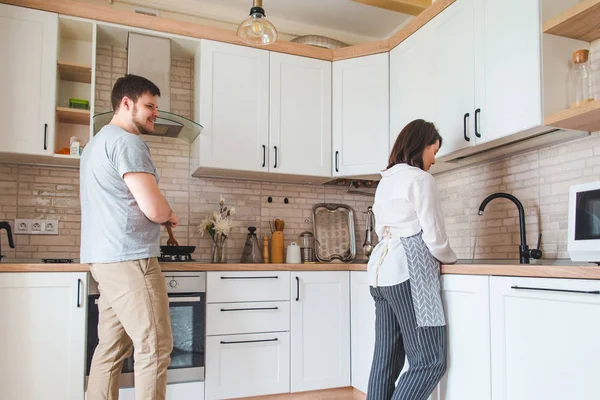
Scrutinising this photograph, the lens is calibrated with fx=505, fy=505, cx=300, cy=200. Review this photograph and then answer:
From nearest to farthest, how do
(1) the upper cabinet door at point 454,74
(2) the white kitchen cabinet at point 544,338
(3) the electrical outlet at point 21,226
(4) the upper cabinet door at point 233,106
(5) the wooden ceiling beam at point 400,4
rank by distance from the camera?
(2) the white kitchen cabinet at point 544,338 < (1) the upper cabinet door at point 454,74 < (3) the electrical outlet at point 21,226 < (4) the upper cabinet door at point 233,106 < (5) the wooden ceiling beam at point 400,4

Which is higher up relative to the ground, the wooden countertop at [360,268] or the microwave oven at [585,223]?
the microwave oven at [585,223]

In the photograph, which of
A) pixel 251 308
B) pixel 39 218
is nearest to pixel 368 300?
pixel 251 308

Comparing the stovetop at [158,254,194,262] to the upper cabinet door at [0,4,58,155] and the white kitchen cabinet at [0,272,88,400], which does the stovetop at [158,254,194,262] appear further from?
the upper cabinet door at [0,4,58,155]

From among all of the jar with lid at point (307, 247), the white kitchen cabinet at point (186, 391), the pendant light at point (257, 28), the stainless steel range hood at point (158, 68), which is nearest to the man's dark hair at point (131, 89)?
the pendant light at point (257, 28)

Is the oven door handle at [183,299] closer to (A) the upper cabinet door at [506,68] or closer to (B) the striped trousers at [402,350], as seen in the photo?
(B) the striped trousers at [402,350]

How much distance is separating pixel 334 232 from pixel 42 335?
6.71ft

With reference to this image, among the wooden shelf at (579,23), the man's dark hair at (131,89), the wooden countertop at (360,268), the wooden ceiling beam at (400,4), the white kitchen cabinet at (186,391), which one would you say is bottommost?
the white kitchen cabinet at (186,391)

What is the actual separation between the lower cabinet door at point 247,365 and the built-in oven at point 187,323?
0.21 feet

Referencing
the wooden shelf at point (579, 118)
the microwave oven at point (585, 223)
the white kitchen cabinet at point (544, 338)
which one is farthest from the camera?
the wooden shelf at point (579, 118)

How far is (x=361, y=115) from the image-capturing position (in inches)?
137

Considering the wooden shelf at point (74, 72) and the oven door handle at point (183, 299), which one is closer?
the oven door handle at point (183, 299)

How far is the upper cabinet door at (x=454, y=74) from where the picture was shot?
104 inches

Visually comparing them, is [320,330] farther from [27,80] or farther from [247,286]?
[27,80]

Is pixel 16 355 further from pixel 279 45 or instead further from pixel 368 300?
pixel 279 45
